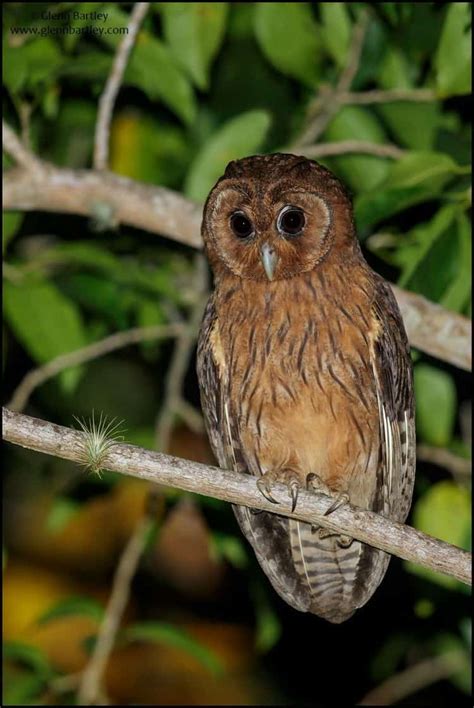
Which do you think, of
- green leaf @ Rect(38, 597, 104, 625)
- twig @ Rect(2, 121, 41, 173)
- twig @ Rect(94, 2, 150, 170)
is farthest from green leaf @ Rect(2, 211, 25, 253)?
green leaf @ Rect(38, 597, 104, 625)

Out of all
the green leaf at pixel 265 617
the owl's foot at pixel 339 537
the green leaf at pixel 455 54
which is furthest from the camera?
the green leaf at pixel 265 617

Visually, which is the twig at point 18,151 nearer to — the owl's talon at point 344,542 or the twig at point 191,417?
the twig at point 191,417

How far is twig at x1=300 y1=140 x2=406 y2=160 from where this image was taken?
481cm

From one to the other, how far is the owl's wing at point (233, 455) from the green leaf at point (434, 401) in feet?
3.07

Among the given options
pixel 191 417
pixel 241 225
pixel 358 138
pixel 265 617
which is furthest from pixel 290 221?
pixel 265 617

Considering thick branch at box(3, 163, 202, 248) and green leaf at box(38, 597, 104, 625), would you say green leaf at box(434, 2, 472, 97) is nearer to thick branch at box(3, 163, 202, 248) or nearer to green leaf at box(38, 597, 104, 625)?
thick branch at box(3, 163, 202, 248)

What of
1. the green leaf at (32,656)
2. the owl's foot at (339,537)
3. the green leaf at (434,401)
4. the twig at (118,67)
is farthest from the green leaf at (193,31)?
the green leaf at (32,656)

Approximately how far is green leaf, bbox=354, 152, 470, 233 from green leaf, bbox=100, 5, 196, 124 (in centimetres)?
90

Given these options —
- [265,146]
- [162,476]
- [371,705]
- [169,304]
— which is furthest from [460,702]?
[162,476]

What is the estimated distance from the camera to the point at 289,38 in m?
4.74

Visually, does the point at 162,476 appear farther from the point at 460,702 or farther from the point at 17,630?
the point at 17,630

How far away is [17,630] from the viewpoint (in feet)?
23.9

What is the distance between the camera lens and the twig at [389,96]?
489 cm

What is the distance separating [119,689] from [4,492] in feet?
5.81
